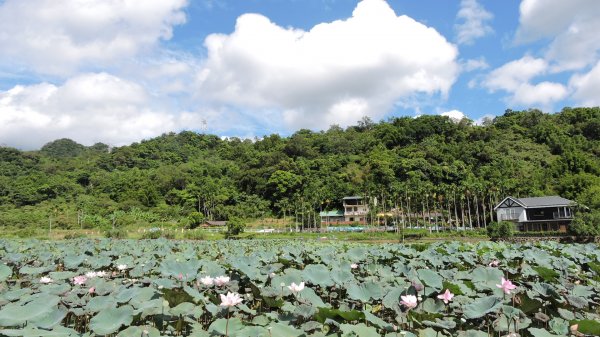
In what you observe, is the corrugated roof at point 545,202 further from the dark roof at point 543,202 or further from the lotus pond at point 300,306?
the lotus pond at point 300,306

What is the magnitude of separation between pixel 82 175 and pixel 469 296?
7579cm

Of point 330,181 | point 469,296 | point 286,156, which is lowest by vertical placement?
point 469,296

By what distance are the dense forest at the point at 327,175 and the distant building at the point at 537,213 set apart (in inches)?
145

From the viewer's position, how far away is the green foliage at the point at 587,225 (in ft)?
91.7

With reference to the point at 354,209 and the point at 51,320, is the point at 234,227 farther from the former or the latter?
the point at 51,320

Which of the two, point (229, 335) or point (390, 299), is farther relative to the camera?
point (390, 299)

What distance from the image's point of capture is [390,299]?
3.54 metres

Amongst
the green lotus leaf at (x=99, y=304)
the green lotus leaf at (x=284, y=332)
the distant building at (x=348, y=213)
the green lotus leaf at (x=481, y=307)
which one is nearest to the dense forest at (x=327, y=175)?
the distant building at (x=348, y=213)

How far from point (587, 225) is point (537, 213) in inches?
609

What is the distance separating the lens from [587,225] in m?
28.4

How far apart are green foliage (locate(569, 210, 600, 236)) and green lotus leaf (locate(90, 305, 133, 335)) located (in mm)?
33410

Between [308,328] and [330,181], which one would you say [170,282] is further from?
[330,181]

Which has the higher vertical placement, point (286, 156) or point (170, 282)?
point (286, 156)

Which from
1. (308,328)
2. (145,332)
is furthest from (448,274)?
(145,332)
